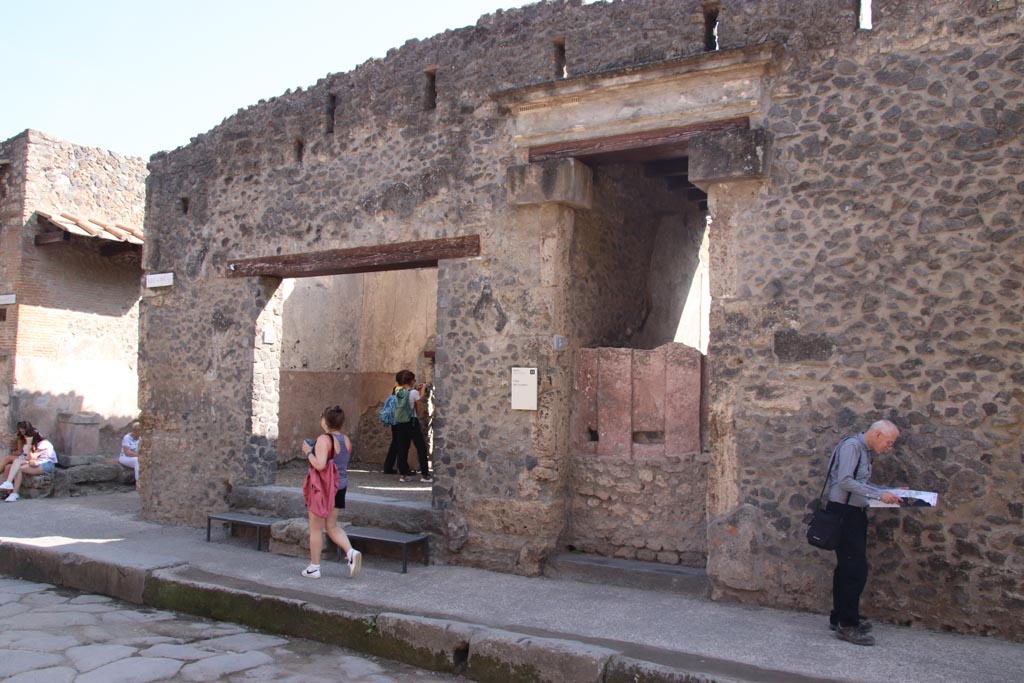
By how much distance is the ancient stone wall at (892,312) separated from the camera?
4879 millimetres

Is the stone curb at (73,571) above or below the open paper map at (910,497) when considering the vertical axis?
below

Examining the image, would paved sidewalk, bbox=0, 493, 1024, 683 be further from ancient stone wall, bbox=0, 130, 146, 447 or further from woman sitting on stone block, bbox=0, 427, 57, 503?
ancient stone wall, bbox=0, 130, 146, 447

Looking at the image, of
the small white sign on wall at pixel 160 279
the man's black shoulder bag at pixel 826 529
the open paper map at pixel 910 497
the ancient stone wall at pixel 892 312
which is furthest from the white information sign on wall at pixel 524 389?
the small white sign on wall at pixel 160 279

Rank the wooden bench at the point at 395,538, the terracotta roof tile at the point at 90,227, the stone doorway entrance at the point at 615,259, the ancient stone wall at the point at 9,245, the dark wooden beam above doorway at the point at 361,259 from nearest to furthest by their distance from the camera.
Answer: the stone doorway entrance at the point at 615,259 < the wooden bench at the point at 395,538 < the dark wooden beam above doorway at the point at 361,259 < the terracotta roof tile at the point at 90,227 < the ancient stone wall at the point at 9,245

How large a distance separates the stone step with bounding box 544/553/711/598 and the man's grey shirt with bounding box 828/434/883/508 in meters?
1.25

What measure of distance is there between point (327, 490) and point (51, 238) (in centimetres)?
719

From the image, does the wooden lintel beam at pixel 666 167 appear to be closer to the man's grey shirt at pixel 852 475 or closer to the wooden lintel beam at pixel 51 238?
the man's grey shirt at pixel 852 475

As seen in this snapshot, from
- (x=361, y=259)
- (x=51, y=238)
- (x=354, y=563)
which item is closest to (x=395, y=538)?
(x=354, y=563)

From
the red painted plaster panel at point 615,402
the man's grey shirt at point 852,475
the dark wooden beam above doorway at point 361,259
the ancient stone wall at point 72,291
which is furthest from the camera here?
the ancient stone wall at point 72,291

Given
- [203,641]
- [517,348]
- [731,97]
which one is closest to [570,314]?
[517,348]

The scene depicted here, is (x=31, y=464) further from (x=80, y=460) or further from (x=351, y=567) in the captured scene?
(x=351, y=567)

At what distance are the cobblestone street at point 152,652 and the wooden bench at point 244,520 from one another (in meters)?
1.39

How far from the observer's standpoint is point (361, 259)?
24.9 ft

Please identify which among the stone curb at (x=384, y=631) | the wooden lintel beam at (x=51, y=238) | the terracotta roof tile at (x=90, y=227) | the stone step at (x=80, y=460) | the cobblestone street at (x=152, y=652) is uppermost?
the terracotta roof tile at (x=90, y=227)
